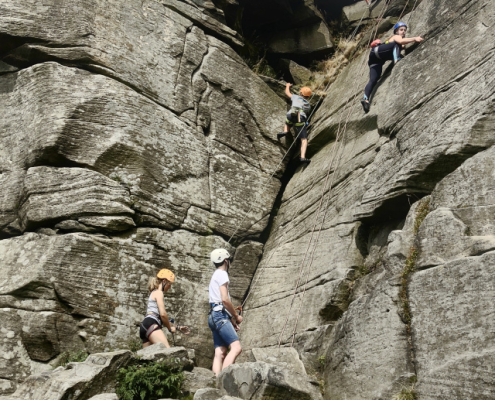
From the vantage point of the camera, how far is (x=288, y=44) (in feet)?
54.5

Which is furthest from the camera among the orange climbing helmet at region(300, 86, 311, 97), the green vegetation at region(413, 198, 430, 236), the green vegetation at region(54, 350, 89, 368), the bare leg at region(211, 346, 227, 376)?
the orange climbing helmet at region(300, 86, 311, 97)

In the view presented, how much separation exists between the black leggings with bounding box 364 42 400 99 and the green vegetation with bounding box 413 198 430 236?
14.4ft

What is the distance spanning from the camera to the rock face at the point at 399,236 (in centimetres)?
660

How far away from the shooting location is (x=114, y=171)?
10844mm

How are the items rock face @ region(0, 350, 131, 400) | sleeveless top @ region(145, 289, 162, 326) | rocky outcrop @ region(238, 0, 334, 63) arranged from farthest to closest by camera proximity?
rocky outcrop @ region(238, 0, 334, 63) → sleeveless top @ region(145, 289, 162, 326) → rock face @ region(0, 350, 131, 400)

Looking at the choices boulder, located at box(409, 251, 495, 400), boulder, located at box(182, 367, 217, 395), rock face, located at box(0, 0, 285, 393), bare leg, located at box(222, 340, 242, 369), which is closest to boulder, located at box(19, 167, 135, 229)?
rock face, located at box(0, 0, 285, 393)

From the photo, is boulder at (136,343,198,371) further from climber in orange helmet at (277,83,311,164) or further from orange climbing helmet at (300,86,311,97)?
orange climbing helmet at (300,86,311,97)

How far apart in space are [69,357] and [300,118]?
771 cm

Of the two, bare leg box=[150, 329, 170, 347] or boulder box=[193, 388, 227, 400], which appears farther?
bare leg box=[150, 329, 170, 347]

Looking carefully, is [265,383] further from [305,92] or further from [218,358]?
[305,92]

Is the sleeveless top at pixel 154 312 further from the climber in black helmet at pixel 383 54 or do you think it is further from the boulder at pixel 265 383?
the climber in black helmet at pixel 383 54

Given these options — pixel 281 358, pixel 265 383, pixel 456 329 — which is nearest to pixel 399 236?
pixel 456 329

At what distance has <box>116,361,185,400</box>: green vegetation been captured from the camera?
7441 mm

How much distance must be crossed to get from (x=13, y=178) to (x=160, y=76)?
3899 mm
